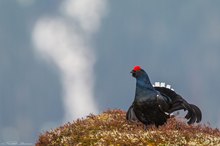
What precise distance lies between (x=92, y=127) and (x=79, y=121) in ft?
7.60

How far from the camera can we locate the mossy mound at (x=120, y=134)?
573 inches

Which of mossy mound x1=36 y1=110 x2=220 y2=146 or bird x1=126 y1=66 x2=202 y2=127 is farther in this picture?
bird x1=126 y1=66 x2=202 y2=127

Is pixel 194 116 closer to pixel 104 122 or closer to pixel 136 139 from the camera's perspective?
pixel 104 122

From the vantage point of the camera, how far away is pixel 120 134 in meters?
15.4

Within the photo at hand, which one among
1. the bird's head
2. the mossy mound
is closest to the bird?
the bird's head

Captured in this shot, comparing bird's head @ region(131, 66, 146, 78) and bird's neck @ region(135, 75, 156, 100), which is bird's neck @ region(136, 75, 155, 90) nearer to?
bird's neck @ region(135, 75, 156, 100)

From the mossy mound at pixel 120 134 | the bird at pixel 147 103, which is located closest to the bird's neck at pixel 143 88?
the bird at pixel 147 103

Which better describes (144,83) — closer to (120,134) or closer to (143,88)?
(143,88)

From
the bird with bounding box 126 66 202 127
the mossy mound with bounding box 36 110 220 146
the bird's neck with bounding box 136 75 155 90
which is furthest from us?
the bird's neck with bounding box 136 75 155 90

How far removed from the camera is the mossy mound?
14.6 m

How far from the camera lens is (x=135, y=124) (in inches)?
718

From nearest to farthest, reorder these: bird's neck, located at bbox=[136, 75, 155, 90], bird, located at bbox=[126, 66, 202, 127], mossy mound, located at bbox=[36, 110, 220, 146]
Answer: mossy mound, located at bbox=[36, 110, 220, 146], bird, located at bbox=[126, 66, 202, 127], bird's neck, located at bbox=[136, 75, 155, 90]

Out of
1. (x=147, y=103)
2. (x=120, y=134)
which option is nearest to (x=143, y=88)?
(x=147, y=103)

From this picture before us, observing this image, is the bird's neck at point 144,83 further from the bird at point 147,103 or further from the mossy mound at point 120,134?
the mossy mound at point 120,134
